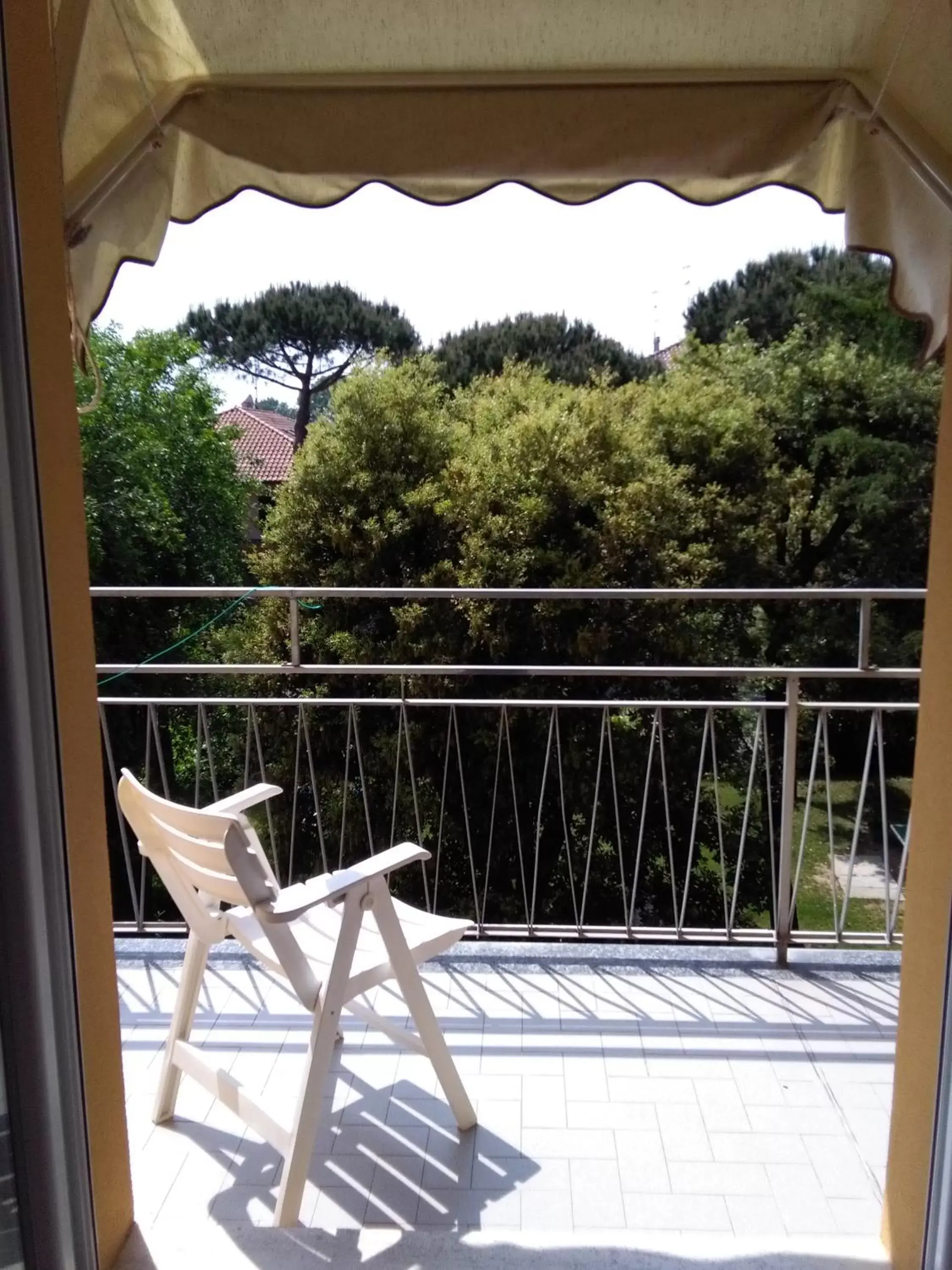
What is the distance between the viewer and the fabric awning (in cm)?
190

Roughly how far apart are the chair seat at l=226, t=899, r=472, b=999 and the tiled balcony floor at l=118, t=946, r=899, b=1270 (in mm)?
393

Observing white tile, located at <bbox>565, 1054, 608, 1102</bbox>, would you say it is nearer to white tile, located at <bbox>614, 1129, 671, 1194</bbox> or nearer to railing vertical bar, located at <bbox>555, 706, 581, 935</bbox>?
white tile, located at <bbox>614, 1129, 671, 1194</bbox>

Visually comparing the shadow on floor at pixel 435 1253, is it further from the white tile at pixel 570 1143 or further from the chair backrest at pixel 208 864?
the chair backrest at pixel 208 864

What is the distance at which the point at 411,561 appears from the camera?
8.62 meters

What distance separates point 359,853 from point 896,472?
20.6 ft

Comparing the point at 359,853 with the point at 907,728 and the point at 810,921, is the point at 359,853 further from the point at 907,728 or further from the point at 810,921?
the point at 907,728

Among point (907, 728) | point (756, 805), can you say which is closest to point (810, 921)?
point (756, 805)

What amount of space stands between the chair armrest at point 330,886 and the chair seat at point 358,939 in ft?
0.15

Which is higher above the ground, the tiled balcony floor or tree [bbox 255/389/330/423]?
tree [bbox 255/389/330/423]

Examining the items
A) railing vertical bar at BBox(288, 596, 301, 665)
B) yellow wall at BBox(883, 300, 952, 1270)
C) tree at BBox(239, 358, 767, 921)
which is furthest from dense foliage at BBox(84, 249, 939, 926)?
yellow wall at BBox(883, 300, 952, 1270)

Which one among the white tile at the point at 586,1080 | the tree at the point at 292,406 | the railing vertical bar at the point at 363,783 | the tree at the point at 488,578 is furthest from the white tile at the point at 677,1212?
the tree at the point at 292,406

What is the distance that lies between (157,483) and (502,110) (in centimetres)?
961

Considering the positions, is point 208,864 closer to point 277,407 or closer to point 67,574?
point 67,574

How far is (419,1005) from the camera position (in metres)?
2.10
